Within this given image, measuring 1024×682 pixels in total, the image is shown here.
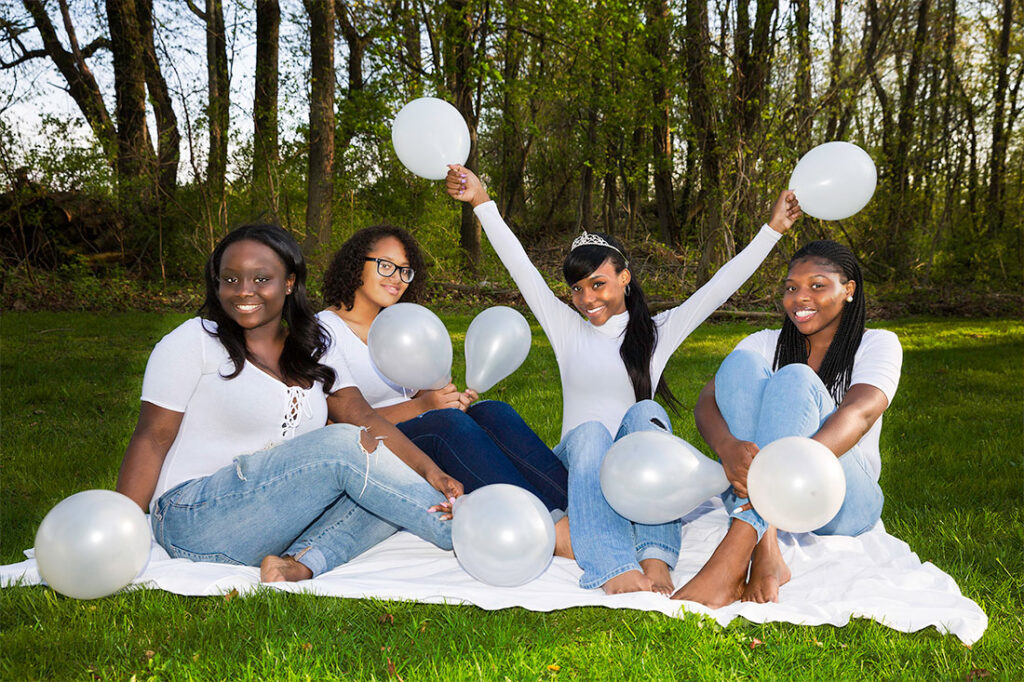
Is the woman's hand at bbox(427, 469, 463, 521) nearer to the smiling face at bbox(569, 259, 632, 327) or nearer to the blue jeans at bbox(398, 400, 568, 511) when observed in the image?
the blue jeans at bbox(398, 400, 568, 511)

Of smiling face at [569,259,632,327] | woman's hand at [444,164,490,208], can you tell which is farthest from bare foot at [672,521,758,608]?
woman's hand at [444,164,490,208]

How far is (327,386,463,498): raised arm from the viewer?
2.67 metres

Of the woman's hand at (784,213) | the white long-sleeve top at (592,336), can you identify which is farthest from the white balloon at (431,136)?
the woman's hand at (784,213)

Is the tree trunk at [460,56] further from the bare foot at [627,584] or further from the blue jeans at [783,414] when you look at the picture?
the bare foot at [627,584]

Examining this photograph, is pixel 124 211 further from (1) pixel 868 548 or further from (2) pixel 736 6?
(1) pixel 868 548

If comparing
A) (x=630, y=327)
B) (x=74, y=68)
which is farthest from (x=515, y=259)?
(x=74, y=68)

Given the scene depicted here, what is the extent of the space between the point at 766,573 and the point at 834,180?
1546 mm

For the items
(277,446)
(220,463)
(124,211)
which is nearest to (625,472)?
(277,446)

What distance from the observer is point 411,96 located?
11617 mm

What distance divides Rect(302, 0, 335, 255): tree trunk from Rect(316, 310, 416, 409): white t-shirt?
25.3ft

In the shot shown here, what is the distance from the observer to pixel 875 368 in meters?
2.68

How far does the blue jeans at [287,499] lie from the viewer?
94.8 inches

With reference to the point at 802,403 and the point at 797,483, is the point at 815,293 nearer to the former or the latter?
the point at 802,403

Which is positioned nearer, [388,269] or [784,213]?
[784,213]
